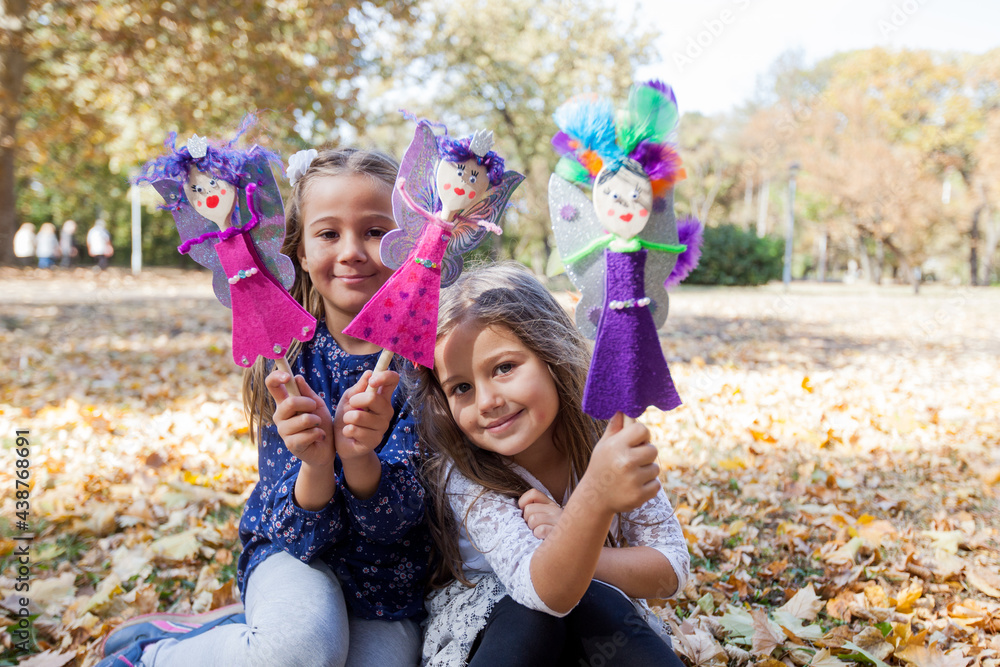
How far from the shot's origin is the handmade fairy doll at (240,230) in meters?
1.56

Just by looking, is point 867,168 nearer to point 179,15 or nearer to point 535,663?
point 179,15

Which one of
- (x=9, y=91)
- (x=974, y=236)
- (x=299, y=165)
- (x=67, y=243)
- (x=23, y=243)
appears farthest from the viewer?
(x=974, y=236)

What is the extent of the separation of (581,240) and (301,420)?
714 millimetres

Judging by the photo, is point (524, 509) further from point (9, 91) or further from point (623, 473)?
point (9, 91)

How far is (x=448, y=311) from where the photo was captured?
70.0 inches

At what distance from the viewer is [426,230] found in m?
1.59

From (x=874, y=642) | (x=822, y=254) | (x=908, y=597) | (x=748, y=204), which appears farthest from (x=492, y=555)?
(x=748, y=204)

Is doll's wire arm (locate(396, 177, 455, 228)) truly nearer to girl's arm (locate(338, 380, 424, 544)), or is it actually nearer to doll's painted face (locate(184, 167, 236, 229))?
doll's painted face (locate(184, 167, 236, 229))

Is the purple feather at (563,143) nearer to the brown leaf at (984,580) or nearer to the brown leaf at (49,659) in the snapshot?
the brown leaf at (49,659)

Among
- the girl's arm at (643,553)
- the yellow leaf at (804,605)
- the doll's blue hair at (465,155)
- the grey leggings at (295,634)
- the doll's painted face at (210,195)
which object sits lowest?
the yellow leaf at (804,605)

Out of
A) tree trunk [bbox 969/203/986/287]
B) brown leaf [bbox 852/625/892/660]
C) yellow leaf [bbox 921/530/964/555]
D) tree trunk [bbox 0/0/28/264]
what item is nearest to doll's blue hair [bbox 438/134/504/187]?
brown leaf [bbox 852/625/892/660]

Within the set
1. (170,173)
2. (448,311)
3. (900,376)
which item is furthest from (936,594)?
(900,376)

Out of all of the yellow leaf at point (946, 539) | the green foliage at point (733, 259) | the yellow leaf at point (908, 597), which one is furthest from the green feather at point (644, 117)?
the green foliage at point (733, 259)

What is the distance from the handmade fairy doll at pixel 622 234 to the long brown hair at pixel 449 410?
1.11 ft
